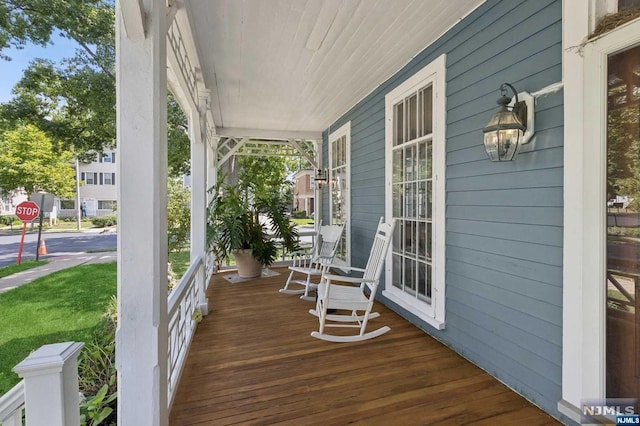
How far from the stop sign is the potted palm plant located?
282 cm

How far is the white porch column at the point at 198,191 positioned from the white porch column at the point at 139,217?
Answer: 2198 mm

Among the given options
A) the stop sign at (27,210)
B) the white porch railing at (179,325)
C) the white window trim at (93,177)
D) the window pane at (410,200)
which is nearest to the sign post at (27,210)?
the stop sign at (27,210)

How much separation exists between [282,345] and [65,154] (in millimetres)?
2595

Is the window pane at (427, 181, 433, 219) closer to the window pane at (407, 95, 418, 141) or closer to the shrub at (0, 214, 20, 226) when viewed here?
the window pane at (407, 95, 418, 141)

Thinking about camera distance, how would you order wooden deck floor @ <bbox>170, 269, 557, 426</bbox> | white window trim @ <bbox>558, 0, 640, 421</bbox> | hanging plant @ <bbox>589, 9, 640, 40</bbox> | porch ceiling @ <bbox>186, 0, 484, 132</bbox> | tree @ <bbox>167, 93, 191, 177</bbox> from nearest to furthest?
hanging plant @ <bbox>589, 9, 640, 40</bbox> → white window trim @ <bbox>558, 0, 640, 421</bbox> → wooden deck floor @ <bbox>170, 269, 557, 426</bbox> → porch ceiling @ <bbox>186, 0, 484, 132</bbox> → tree @ <bbox>167, 93, 191, 177</bbox>

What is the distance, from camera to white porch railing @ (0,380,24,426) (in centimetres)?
91

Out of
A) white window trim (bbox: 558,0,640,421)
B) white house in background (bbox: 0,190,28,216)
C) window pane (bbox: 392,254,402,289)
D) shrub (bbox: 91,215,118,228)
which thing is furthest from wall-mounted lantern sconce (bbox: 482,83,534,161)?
white house in background (bbox: 0,190,28,216)

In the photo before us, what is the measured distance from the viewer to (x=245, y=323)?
3277 millimetres

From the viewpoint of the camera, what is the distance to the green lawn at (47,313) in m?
2.95

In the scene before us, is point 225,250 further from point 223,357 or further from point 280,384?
point 280,384

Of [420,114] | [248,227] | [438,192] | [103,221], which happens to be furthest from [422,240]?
[248,227]

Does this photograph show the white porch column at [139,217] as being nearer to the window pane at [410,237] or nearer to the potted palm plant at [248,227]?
the window pane at [410,237]

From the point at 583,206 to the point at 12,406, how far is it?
8.31 feet

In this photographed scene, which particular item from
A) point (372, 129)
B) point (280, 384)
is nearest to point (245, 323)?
point (280, 384)
